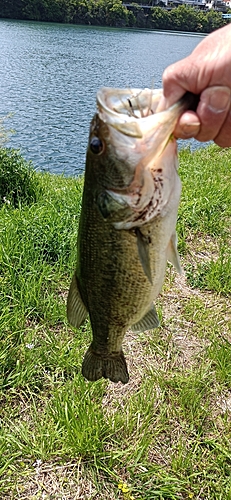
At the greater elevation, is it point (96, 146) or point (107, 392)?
point (96, 146)

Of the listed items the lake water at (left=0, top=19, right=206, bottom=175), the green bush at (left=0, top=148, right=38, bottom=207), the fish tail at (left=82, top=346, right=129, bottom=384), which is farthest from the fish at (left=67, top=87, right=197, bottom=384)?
the green bush at (left=0, top=148, right=38, bottom=207)

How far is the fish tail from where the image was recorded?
6.27 ft

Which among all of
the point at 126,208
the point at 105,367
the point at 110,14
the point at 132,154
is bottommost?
the point at 110,14

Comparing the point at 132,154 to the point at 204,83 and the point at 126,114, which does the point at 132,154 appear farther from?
the point at 204,83

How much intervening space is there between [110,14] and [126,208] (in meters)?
61.7

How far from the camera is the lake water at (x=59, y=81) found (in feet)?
39.3

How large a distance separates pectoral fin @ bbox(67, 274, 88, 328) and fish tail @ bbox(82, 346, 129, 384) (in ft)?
0.51

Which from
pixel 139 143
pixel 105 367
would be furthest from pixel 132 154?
pixel 105 367

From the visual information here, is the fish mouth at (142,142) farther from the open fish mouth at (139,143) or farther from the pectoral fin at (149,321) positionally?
the pectoral fin at (149,321)

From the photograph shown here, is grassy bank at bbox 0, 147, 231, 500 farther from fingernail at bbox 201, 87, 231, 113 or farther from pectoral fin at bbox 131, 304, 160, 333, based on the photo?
fingernail at bbox 201, 87, 231, 113

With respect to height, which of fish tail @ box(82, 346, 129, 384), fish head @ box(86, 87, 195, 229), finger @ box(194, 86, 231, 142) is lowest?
fish tail @ box(82, 346, 129, 384)

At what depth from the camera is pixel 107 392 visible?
3.10 m

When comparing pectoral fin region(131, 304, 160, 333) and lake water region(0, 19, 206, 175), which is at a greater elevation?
pectoral fin region(131, 304, 160, 333)

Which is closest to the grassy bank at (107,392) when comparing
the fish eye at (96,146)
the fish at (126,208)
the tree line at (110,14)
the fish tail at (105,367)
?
the fish tail at (105,367)
